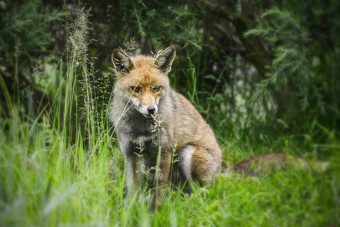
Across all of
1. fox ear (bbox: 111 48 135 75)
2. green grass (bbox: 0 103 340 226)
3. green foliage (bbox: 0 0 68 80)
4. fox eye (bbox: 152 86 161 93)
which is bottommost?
green grass (bbox: 0 103 340 226)

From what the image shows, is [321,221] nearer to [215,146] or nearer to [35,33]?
[215,146]

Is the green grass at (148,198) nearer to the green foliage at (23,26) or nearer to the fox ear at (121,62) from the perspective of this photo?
the fox ear at (121,62)

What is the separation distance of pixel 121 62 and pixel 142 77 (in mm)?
352

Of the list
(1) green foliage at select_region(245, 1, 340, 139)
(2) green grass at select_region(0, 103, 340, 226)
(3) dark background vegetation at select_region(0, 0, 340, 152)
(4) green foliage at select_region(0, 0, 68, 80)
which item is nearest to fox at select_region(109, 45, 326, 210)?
(3) dark background vegetation at select_region(0, 0, 340, 152)

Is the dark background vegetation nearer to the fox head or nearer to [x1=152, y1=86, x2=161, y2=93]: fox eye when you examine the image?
the fox head

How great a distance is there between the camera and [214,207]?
3.10 m

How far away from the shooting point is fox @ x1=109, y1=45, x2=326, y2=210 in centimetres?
377

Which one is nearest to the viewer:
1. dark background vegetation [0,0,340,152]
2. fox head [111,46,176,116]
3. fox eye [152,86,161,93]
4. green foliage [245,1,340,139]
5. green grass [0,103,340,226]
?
green grass [0,103,340,226]

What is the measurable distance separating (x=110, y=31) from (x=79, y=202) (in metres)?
3.16

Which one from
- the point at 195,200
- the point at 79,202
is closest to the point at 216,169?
the point at 195,200

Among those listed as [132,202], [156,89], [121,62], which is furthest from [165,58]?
[132,202]

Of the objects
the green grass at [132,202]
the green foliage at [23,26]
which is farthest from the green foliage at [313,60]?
the green foliage at [23,26]

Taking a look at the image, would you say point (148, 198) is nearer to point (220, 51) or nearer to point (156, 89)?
point (156, 89)

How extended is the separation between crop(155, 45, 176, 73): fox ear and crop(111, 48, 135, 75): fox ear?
1.07 ft
